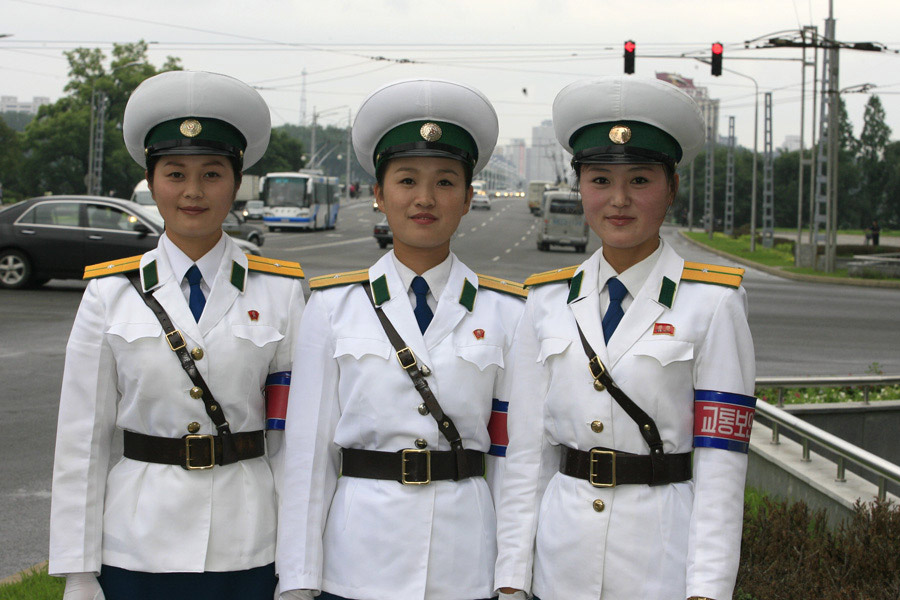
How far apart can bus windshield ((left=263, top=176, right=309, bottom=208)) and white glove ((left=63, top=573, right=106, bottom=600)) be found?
45.7 m

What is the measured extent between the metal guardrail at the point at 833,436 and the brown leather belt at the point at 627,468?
292 centimetres

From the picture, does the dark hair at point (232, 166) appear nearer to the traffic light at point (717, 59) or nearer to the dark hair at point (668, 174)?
the dark hair at point (668, 174)

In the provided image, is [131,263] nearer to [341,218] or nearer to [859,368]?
[859,368]

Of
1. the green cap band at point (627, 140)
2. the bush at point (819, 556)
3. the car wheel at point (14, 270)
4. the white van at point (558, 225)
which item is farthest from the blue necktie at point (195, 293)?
the white van at point (558, 225)

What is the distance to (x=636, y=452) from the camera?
8.88ft

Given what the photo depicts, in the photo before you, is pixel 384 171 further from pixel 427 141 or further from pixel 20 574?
pixel 20 574

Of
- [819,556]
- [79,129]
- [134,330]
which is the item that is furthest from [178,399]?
[79,129]

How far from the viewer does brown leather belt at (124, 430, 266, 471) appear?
2.92 m

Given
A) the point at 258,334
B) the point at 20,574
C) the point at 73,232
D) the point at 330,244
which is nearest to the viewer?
the point at 258,334

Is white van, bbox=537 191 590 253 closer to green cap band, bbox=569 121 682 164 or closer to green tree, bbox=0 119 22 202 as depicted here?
green cap band, bbox=569 121 682 164

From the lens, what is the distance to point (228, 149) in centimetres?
307

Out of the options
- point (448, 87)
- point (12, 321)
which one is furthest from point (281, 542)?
point (12, 321)

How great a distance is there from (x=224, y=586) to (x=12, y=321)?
12.5m

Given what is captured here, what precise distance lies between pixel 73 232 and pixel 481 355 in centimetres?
1528
